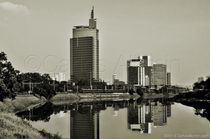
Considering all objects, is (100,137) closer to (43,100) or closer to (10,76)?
(10,76)

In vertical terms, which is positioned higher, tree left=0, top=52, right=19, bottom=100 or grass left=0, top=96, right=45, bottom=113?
tree left=0, top=52, right=19, bottom=100

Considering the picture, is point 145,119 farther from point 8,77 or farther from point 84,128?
point 8,77

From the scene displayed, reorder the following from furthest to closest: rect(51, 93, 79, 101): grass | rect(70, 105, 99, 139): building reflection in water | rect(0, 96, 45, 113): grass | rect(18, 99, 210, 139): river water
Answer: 1. rect(51, 93, 79, 101): grass
2. rect(0, 96, 45, 113): grass
3. rect(70, 105, 99, 139): building reflection in water
4. rect(18, 99, 210, 139): river water

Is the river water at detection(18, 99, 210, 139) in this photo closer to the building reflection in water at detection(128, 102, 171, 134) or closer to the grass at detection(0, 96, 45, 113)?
the building reflection in water at detection(128, 102, 171, 134)

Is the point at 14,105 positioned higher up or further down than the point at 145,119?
higher up

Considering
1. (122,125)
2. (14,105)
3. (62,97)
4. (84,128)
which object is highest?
(62,97)

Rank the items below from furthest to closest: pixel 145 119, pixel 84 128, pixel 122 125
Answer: pixel 145 119
pixel 122 125
pixel 84 128

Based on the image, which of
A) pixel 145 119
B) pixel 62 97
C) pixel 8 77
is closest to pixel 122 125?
pixel 145 119

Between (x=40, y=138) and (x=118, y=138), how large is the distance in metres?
12.1

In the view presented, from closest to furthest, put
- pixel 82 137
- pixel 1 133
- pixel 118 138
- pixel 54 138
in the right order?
pixel 1 133
pixel 54 138
pixel 118 138
pixel 82 137

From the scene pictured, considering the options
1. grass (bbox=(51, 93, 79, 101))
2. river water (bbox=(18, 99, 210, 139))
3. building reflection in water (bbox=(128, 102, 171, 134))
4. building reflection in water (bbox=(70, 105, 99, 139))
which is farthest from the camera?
grass (bbox=(51, 93, 79, 101))

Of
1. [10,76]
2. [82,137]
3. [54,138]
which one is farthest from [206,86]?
Result: [54,138]

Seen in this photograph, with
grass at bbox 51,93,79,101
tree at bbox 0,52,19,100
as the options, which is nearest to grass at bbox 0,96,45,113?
tree at bbox 0,52,19,100

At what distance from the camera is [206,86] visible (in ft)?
504
